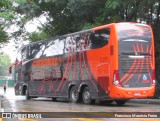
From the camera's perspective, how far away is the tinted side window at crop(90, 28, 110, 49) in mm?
20438

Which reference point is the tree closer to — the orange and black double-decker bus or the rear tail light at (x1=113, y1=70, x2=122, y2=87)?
the orange and black double-decker bus

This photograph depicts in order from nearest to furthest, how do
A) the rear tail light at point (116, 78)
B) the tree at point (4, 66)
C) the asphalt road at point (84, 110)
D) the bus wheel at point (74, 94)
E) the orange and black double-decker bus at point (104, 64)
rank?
the asphalt road at point (84, 110) → the rear tail light at point (116, 78) → the orange and black double-decker bus at point (104, 64) → the bus wheel at point (74, 94) → the tree at point (4, 66)

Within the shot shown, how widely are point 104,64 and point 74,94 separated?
12.3 feet

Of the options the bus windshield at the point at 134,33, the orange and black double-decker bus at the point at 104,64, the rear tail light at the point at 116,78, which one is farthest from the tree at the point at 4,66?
the rear tail light at the point at 116,78

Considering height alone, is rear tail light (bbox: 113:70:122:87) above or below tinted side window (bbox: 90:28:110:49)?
below

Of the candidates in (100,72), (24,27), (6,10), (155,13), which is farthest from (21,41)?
(6,10)

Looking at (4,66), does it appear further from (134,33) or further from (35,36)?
(134,33)

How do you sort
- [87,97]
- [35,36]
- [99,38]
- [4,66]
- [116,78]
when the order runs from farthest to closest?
[4,66]
[35,36]
[87,97]
[99,38]
[116,78]

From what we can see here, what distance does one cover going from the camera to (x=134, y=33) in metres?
20.3

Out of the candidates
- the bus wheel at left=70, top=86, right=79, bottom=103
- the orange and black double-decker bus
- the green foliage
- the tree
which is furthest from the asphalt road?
the tree

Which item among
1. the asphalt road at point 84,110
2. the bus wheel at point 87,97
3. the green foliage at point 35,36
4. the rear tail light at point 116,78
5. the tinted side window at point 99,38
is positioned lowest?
the asphalt road at point 84,110

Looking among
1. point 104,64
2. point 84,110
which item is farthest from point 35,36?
point 84,110

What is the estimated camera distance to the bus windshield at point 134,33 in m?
20.0

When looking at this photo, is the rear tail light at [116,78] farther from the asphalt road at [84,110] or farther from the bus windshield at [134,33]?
the bus windshield at [134,33]
